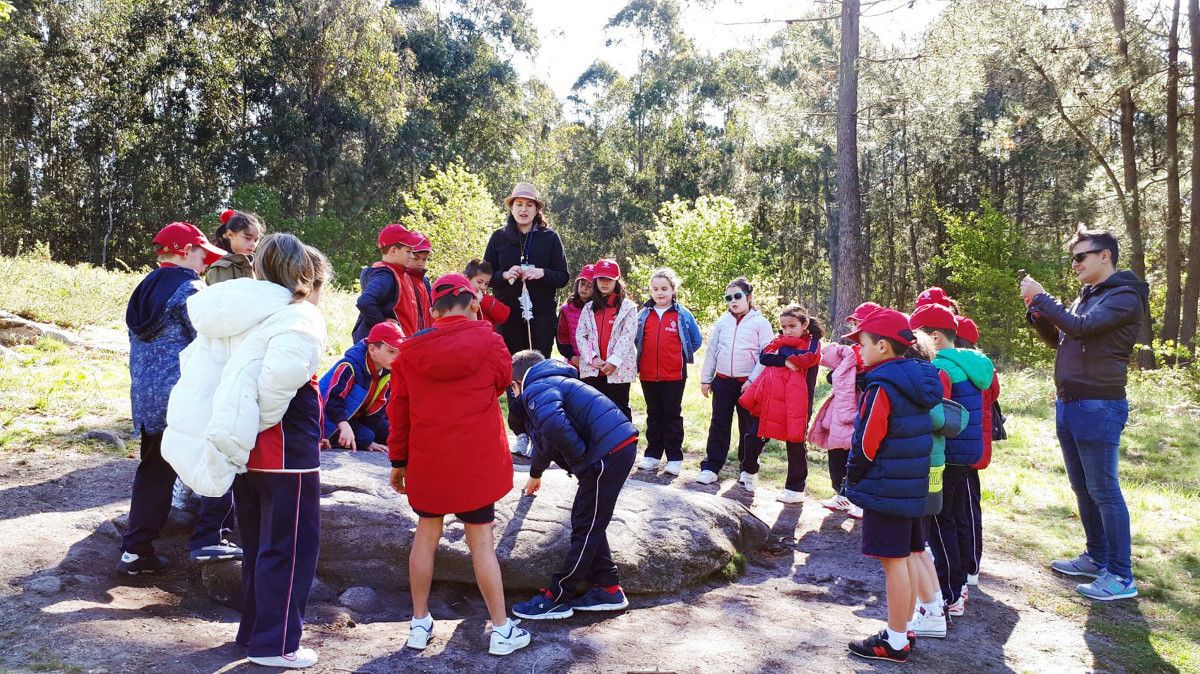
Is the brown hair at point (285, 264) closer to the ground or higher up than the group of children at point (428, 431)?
higher up

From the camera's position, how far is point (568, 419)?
14.0ft

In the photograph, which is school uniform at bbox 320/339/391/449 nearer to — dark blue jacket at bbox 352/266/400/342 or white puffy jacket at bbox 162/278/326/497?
dark blue jacket at bbox 352/266/400/342

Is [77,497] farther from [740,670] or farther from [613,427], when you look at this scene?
[740,670]

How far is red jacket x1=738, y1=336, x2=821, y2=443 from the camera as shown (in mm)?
6574

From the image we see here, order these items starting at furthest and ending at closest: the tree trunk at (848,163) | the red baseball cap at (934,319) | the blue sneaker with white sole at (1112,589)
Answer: the tree trunk at (848,163), the blue sneaker with white sole at (1112,589), the red baseball cap at (934,319)

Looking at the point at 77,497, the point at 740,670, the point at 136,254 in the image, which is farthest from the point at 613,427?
the point at 136,254

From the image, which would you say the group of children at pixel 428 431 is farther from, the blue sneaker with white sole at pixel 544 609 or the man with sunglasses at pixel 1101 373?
the man with sunglasses at pixel 1101 373

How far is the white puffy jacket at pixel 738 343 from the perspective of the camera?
7.07 m

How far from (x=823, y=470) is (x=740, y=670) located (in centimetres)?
495

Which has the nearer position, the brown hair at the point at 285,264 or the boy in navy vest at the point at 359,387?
the brown hair at the point at 285,264

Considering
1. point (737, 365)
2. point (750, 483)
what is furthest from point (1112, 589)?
point (737, 365)

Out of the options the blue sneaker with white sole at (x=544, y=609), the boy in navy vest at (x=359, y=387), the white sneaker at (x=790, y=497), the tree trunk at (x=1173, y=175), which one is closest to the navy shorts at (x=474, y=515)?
the blue sneaker with white sole at (x=544, y=609)

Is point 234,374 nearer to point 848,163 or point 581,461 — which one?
point 581,461

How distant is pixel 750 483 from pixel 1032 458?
448 cm
